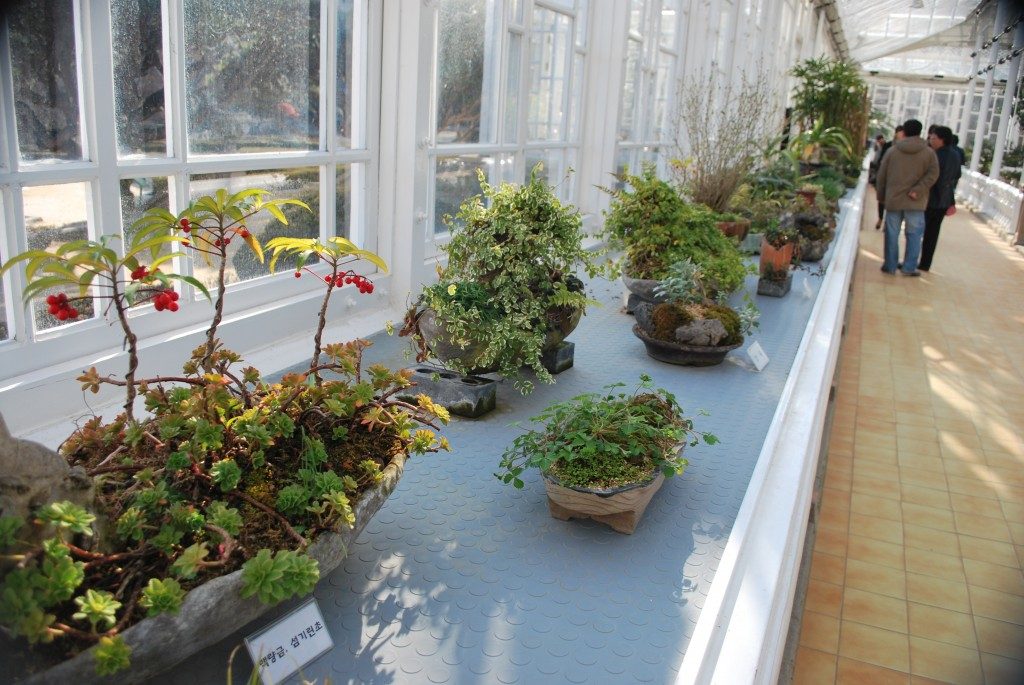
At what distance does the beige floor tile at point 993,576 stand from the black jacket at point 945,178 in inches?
255

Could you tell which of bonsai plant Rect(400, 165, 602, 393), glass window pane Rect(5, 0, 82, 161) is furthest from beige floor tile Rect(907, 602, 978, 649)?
glass window pane Rect(5, 0, 82, 161)

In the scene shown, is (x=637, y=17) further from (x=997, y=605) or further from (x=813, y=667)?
(x=813, y=667)

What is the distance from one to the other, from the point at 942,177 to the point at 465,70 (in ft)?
22.6

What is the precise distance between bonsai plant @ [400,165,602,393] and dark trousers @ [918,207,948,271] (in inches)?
303

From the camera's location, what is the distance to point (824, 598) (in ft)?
11.4

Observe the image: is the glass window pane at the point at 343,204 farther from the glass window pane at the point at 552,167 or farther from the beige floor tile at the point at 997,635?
the beige floor tile at the point at 997,635

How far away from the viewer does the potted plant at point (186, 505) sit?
1.23m

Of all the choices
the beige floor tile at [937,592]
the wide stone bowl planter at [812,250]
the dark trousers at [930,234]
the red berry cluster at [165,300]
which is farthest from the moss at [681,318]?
the dark trousers at [930,234]

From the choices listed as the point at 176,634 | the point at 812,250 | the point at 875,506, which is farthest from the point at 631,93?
the point at 176,634

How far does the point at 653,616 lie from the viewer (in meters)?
1.81

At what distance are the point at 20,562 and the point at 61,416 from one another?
1.33 meters

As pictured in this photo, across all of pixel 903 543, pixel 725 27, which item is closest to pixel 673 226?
pixel 903 543

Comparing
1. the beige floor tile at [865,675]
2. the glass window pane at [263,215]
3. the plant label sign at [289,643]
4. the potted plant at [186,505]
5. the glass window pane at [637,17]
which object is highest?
the glass window pane at [637,17]

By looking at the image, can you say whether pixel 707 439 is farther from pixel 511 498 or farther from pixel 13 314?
pixel 13 314
